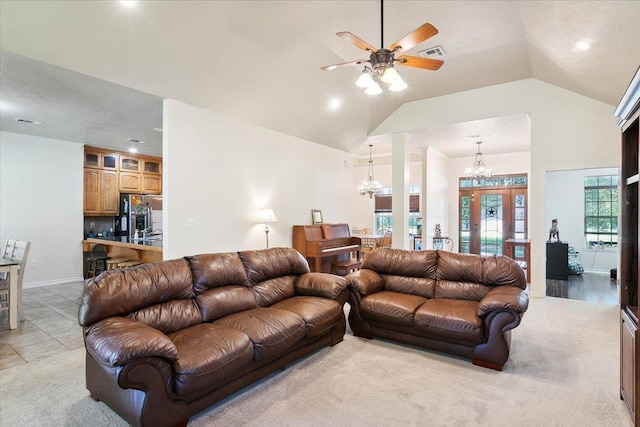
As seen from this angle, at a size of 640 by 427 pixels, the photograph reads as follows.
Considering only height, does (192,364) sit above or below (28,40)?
below

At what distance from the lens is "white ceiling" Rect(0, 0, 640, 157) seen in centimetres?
318

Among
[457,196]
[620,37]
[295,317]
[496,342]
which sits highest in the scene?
[620,37]

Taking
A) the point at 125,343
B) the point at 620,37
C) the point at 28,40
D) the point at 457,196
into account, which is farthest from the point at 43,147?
the point at 457,196

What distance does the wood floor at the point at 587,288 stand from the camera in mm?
5480

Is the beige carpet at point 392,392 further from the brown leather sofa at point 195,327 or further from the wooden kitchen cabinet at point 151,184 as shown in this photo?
the wooden kitchen cabinet at point 151,184

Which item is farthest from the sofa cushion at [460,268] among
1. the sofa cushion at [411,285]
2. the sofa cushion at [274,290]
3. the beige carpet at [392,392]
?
the sofa cushion at [274,290]

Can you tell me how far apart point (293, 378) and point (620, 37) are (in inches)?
178

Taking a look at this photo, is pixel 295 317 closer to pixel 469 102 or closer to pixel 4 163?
pixel 469 102

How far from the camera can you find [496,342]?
9.60 ft

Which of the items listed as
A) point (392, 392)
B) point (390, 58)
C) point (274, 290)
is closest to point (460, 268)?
point (392, 392)

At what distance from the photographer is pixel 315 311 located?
3170 millimetres

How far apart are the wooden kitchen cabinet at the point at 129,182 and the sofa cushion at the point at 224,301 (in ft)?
18.6

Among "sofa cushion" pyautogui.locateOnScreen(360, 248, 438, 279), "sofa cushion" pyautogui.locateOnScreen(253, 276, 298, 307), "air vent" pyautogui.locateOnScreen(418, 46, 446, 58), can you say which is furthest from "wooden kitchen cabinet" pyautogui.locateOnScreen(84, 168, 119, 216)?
"air vent" pyautogui.locateOnScreen(418, 46, 446, 58)

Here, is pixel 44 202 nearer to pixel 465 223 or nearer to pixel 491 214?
pixel 465 223
